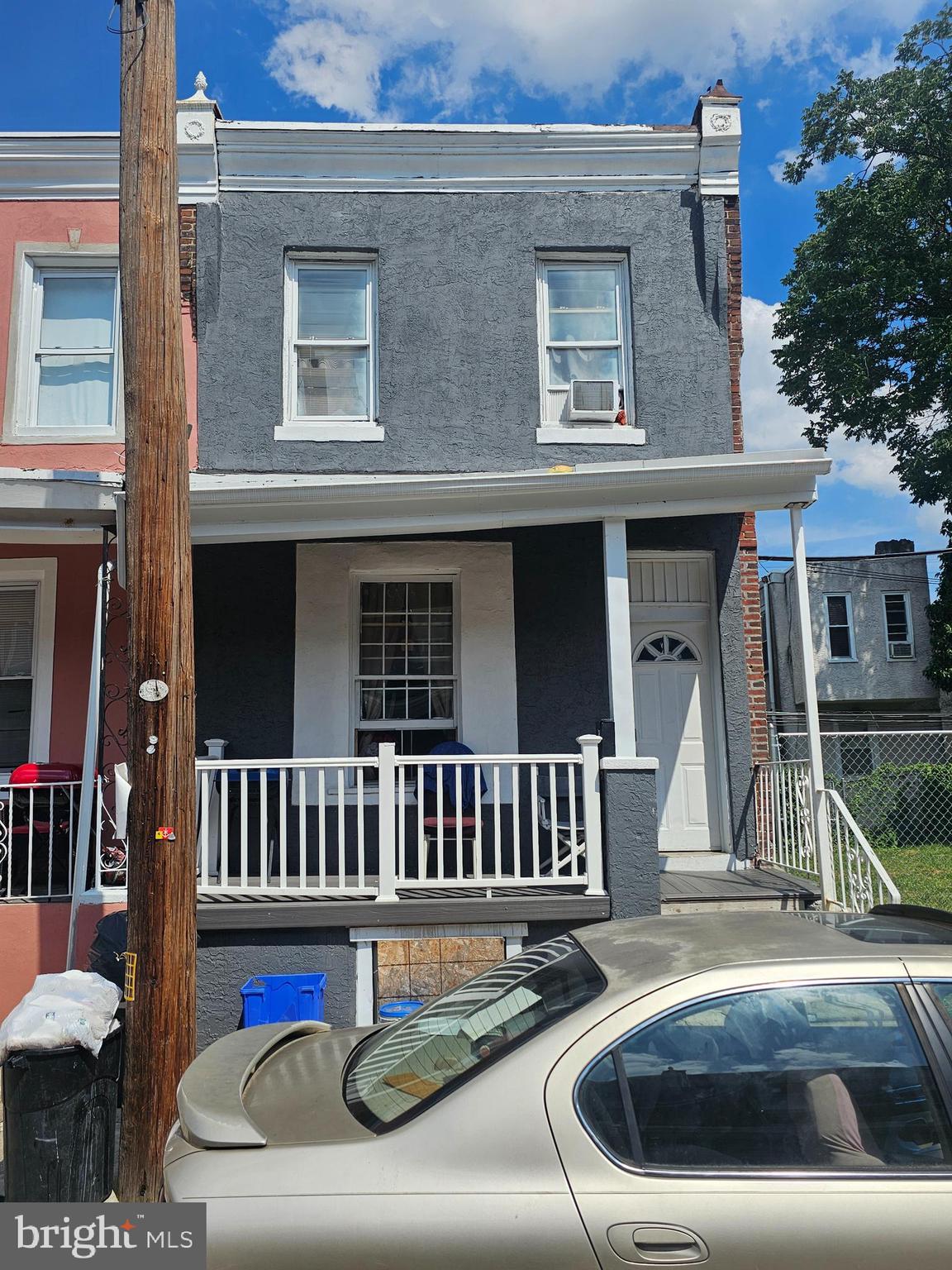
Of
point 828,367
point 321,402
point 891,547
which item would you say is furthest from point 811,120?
point 321,402

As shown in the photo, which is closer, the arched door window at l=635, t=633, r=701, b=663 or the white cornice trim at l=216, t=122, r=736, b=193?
the arched door window at l=635, t=633, r=701, b=663

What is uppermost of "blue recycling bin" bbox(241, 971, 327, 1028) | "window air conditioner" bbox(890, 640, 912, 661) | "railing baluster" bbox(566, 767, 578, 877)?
"window air conditioner" bbox(890, 640, 912, 661)

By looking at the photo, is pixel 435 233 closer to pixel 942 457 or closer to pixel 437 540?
pixel 437 540

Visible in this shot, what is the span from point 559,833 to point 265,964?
7.68ft

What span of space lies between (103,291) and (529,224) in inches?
156

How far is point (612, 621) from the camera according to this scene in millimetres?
6945

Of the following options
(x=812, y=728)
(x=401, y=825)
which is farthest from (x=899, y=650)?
(x=401, y=825)

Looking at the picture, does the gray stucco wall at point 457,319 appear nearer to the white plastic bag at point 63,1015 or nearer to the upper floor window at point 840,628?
the white plastic bag at point 63,1015

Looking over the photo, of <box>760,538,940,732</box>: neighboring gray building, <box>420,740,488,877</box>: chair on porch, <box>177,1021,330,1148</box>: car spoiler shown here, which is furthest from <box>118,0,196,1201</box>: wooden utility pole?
<box>760,538,940,732</box>: neighboring gray building

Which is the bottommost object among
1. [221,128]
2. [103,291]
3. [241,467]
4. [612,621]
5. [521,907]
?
[521,907]

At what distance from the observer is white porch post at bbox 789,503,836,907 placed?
6938 millimetres

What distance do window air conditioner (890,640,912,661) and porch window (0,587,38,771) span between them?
27.6 meters

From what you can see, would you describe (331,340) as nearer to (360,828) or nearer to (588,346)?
(588,346)

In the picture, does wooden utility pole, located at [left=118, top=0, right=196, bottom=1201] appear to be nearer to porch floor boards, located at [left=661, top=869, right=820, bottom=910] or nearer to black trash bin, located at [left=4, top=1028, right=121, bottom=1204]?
black trash bin, located at [left=4, top=1028, right=121, bottom=1204]
